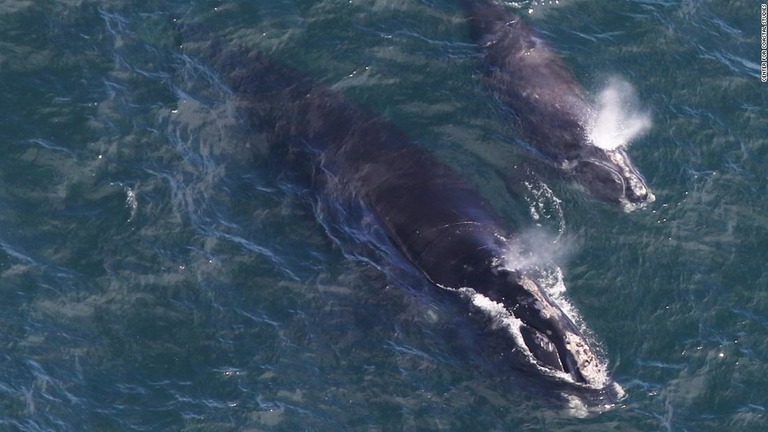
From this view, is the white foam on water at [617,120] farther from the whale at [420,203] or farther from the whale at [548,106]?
the whale at [420,203]

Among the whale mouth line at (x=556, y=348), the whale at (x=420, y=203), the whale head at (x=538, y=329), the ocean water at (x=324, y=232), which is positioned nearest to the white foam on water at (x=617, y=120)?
the ocean water at (x=324, y=232)

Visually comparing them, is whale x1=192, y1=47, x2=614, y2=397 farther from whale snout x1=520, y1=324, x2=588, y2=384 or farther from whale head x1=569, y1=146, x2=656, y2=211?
whale head x1=569, y1=146, x2=656, y2=211

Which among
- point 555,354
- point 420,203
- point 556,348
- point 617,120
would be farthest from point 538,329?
point 617,120

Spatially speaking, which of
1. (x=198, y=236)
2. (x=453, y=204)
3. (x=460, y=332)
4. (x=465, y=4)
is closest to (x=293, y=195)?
(x=198, y=236)

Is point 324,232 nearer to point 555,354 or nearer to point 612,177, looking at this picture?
point 555,354

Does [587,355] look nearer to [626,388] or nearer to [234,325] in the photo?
[626,388]

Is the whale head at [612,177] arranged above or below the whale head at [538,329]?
above

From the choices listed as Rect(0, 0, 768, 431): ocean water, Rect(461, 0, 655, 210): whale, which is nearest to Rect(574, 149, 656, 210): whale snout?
Rect(461, 0, 655, 210): whale
